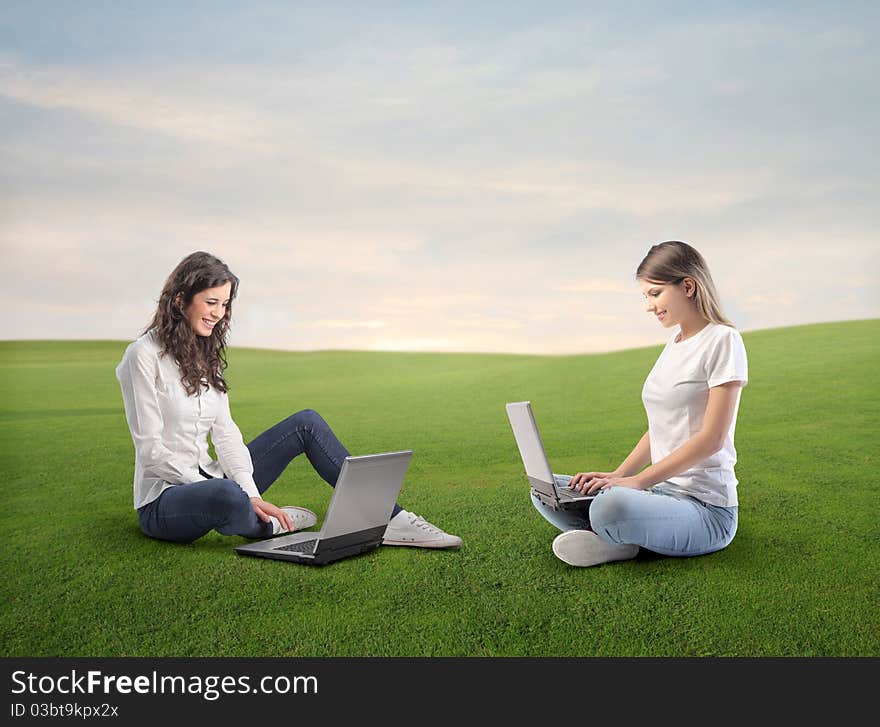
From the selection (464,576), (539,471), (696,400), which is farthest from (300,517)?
(696,400)

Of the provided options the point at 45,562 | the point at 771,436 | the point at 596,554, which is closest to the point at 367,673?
the point at 596,554

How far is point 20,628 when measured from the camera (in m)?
2.86

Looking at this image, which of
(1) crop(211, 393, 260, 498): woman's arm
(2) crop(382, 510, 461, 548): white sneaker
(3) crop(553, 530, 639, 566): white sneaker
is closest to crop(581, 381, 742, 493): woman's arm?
(3) crop(553, 530, 639, 566): white sneaker

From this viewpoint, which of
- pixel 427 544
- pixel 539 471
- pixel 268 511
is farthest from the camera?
pixel 427 544

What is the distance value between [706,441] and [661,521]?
0.34 metres

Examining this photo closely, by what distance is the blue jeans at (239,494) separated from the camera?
11.2 ft

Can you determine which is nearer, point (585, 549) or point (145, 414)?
point (585, 549)

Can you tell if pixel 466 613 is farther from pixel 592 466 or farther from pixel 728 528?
pixel 592 466

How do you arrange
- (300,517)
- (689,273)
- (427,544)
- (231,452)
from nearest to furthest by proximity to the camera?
(689,273) < (427,544) < (231,452) < (300,517)

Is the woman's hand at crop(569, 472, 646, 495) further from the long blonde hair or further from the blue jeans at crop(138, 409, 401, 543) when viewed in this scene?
the blue jeans at crop(138, 409, 401, 543)

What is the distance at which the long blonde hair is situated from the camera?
3.16 meters

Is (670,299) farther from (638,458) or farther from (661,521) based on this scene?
(661,521)

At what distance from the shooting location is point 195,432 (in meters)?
3.63

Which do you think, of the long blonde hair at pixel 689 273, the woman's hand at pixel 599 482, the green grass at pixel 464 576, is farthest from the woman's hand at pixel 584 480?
the long blonde hair at pixel 689 273
